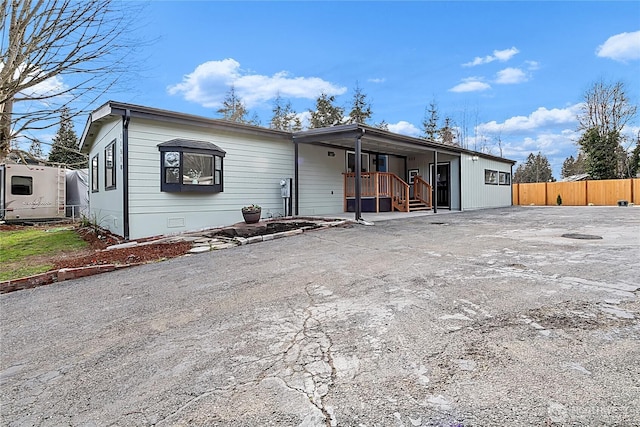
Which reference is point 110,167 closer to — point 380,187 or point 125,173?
point 125,173

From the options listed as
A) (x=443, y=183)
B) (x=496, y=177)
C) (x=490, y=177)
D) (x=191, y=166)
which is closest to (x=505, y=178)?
(x=496, y=177)

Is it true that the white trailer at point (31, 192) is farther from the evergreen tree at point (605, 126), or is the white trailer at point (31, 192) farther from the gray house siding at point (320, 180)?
the evergreen tree at point (605, 126)

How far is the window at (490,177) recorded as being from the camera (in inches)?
678

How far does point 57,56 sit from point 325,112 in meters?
21.2

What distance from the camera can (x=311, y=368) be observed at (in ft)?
6.95

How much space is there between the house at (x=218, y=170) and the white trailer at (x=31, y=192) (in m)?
3.42

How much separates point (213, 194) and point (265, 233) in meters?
2.21

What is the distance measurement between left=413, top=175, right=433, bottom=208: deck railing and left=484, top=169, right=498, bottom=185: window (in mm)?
4093

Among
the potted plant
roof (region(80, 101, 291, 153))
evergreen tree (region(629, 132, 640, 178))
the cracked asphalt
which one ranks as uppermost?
evergreen tree (region(629, 132, 640, 178))

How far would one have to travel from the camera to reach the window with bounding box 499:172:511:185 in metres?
18.9

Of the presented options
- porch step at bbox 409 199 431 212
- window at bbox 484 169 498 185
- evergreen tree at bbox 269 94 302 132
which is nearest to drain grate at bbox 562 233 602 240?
porch step at bbox 409 199 431 212

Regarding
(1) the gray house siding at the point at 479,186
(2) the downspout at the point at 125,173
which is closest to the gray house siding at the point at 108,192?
(2) the downspout at the point at 125,173

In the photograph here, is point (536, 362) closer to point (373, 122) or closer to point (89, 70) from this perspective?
point (89, 70)

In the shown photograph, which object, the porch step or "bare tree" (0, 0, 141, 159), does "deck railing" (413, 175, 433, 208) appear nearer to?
the porch step
